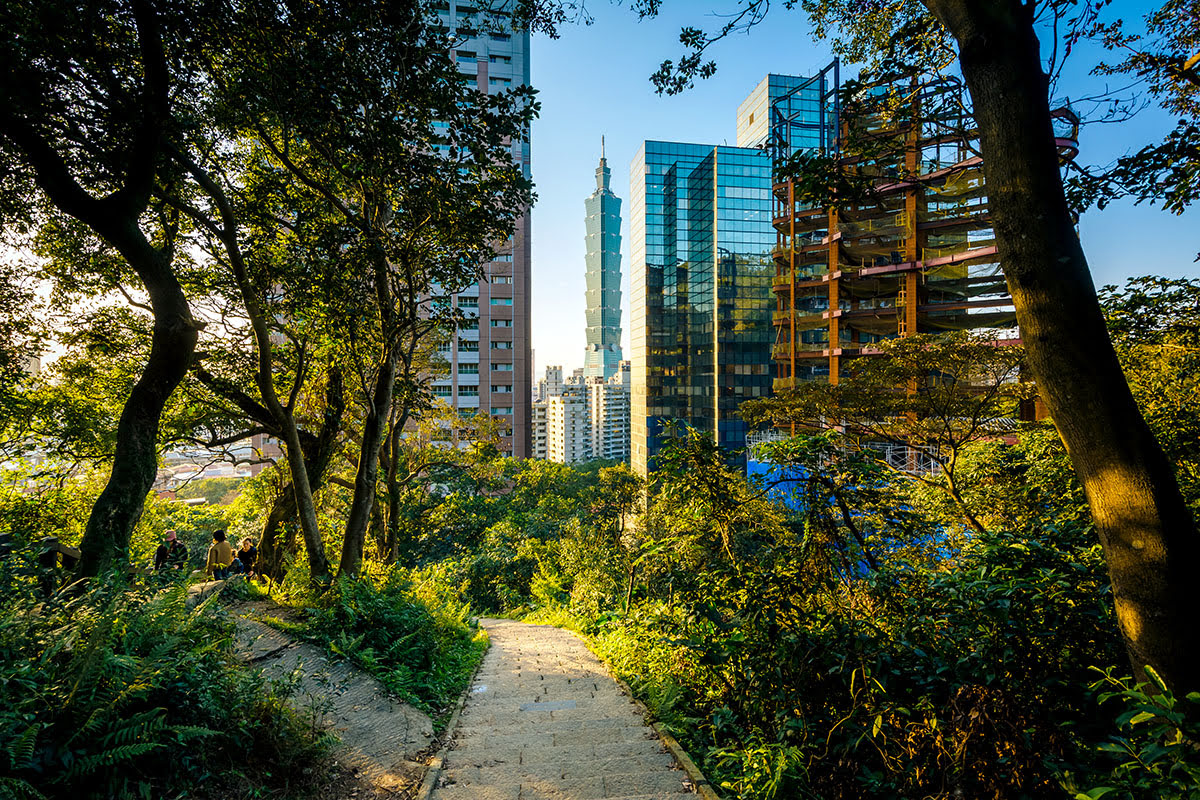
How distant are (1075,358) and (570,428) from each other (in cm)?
12550

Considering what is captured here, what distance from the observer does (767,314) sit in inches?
1820

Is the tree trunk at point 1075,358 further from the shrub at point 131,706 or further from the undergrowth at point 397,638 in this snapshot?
the undergrowth at point 397,638

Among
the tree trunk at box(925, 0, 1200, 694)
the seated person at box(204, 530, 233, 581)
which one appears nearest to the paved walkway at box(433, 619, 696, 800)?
the tree trunk at box(925, 0, 1200, 694)

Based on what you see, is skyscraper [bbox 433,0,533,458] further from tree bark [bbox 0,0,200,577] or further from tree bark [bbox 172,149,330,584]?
tree bark [bbox 0,0,200,577]

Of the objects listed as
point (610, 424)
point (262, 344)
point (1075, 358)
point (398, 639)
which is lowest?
point (398, 639)

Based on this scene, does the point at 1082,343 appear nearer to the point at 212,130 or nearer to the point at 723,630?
the point at 723,630

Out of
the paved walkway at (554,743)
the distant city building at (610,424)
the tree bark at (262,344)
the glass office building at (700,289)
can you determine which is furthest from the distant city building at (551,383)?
the paved walkway at (554,743)

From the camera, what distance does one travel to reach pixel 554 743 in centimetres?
445

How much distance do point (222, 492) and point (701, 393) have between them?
147 feet

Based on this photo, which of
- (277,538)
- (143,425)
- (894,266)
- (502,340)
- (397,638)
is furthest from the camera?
(502,340)

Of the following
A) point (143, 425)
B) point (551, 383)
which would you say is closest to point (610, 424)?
point (551, 383)

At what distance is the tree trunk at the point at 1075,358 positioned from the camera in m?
2.28

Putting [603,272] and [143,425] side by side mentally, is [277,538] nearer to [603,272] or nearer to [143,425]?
[143,425]

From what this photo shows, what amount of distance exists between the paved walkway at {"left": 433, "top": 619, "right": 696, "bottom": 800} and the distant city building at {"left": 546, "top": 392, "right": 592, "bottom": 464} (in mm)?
119093
